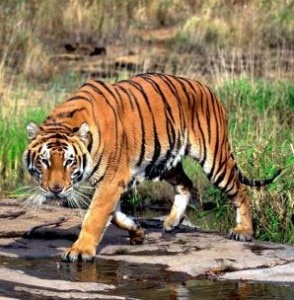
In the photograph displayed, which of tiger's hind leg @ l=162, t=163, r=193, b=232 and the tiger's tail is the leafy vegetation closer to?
the tiger's tail

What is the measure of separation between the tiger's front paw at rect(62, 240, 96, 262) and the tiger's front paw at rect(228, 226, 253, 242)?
1.25m

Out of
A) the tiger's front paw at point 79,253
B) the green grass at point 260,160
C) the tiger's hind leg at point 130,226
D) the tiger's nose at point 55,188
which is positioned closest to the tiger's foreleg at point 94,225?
the tiger's front paw at point 79,253

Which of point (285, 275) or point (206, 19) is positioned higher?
point (206, 19)

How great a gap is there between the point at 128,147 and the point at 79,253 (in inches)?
31.5

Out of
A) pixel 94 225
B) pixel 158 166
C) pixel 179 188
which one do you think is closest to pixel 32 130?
pixel 94 225

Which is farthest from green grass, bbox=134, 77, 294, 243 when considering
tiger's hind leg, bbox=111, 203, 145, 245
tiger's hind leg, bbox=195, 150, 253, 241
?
tiger's hind leg, bbox=111, 203, 145, 245

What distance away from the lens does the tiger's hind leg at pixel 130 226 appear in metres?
7.68

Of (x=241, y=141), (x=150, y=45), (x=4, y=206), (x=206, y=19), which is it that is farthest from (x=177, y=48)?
(x=4, y=206)

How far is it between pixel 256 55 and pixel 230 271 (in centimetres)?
1147

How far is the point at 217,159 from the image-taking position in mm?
8266

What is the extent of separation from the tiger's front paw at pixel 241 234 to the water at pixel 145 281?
3.25ft

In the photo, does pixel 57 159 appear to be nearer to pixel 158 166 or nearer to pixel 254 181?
pixel 158 166

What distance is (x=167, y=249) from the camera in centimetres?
770

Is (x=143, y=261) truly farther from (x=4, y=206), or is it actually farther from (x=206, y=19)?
(x=206, y=19)
